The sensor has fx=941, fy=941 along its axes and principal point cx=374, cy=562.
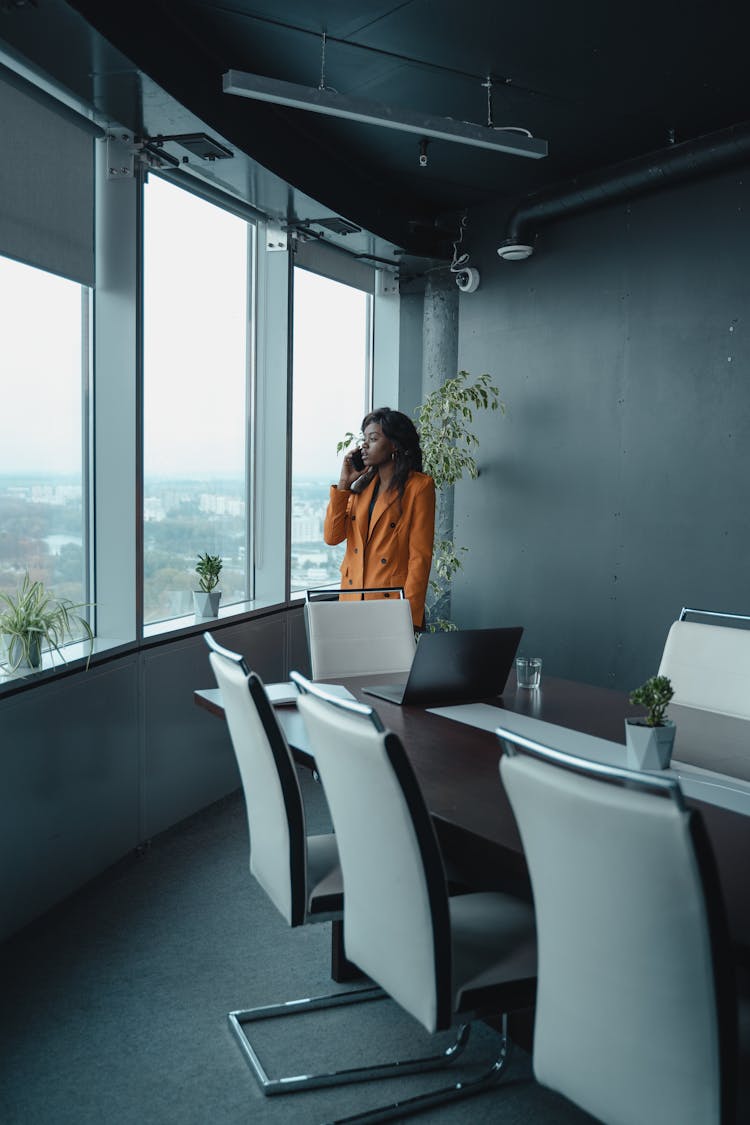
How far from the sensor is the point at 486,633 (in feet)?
10.4

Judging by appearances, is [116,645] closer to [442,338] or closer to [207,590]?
[207,590]

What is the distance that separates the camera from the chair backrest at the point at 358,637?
3.90 meters

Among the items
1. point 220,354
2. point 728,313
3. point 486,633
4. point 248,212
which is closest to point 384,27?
point 248,212

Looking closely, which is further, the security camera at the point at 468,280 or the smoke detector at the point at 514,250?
the security camera at the point at 468,280

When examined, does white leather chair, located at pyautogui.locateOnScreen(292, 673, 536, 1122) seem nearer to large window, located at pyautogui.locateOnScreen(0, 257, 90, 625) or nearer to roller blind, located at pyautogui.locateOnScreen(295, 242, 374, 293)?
large window, located at pyautogui.locateOnScreen(0, 257, 90, 625)

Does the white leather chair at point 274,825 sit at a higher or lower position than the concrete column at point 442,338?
lower

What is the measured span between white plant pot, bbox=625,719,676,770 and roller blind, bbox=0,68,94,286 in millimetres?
2845

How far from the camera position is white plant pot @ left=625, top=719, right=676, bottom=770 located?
2.35 m

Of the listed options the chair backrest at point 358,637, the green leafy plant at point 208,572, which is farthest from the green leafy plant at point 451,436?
the chair backrest at point 358,637

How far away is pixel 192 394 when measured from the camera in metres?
5.10

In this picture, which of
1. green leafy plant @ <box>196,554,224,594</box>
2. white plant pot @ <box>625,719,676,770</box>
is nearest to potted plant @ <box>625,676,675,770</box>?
white plant pot @ <box>625,719,676,770</box>

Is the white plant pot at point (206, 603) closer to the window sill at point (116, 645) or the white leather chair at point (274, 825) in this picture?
the window sill at point (116, 645)

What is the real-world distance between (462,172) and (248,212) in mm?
1406

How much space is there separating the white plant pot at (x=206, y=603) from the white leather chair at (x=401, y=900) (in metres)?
2.77
